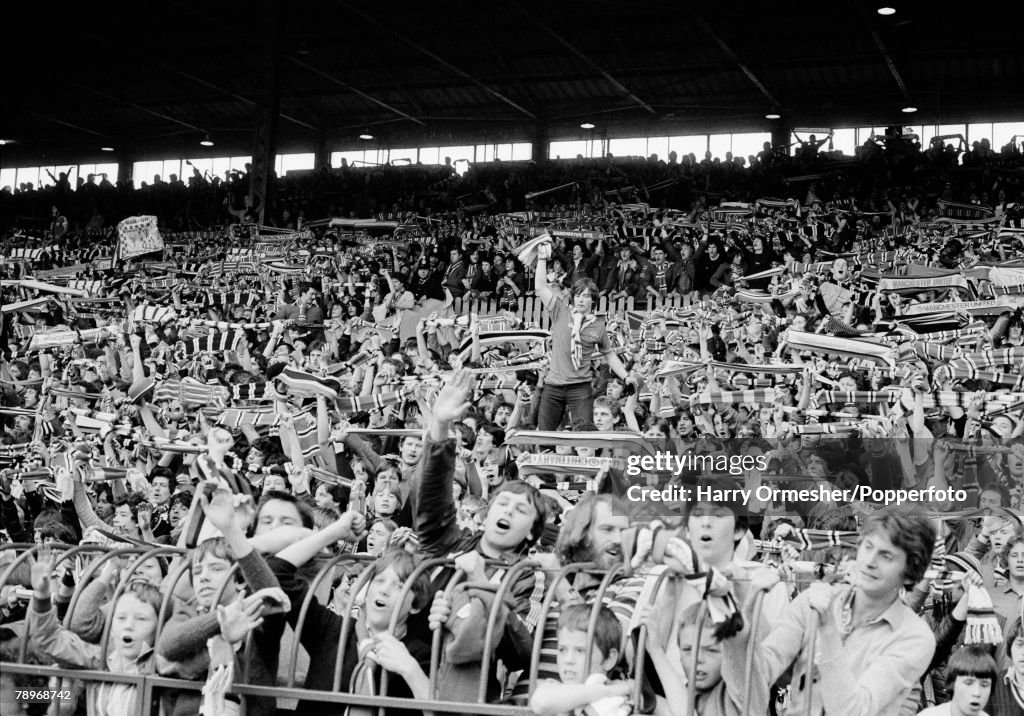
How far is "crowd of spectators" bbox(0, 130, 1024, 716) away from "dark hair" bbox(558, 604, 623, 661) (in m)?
0.01

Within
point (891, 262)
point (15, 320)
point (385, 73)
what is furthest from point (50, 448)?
point (385, 73)

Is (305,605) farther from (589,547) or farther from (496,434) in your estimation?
(496,434)

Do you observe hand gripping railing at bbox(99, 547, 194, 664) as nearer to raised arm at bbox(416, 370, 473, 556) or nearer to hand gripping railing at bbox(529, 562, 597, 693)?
raised arm at bbox(416, 370, 473, 556)

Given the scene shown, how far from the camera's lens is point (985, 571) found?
6.46 m

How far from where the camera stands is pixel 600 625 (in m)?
4.30

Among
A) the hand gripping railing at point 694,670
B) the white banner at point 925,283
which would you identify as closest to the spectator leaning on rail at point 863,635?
the hand gripping railing at point 694,670

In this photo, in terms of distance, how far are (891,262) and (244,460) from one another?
9256 mm

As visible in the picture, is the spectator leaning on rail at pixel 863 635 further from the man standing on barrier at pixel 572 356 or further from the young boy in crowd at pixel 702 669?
the man standing on barrier at pixel 572 356

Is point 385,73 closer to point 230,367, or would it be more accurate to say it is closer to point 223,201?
point 223,201

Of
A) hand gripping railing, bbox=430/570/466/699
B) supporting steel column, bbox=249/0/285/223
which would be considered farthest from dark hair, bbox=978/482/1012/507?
supporting steel column, bbox=249/0/285/223

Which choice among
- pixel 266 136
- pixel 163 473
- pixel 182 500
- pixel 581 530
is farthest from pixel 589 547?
pixel 266 136

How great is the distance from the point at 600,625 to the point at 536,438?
18.1 ft

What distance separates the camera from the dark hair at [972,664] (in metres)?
4.62

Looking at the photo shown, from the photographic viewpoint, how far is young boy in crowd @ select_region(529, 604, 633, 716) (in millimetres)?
4031
